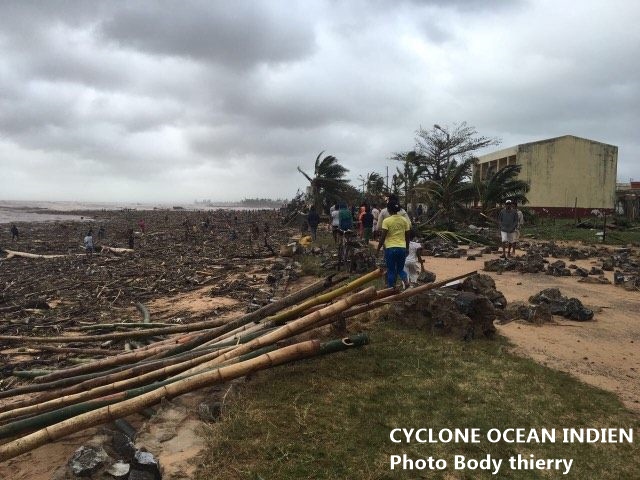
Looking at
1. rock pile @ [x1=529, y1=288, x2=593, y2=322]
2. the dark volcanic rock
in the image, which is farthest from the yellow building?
the dark volcanic rock

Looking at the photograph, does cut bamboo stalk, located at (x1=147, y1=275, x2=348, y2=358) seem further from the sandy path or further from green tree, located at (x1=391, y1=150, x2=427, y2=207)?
green tree, located at (x1=391, y1=150, x2=427, y2=207)

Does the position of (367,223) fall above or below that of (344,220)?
below

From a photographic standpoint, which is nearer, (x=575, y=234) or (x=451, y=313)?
(x=451, y=313)

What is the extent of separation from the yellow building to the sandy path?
834 inches

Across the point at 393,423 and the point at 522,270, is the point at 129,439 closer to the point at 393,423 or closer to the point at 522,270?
the point at 393,423

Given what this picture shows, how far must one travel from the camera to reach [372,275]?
16.7ft

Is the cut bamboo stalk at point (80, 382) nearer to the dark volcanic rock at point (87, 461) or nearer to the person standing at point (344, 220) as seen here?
the dark volcanic rock at point (87, 461)

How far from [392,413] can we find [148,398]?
2.19m

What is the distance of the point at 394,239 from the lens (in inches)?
278

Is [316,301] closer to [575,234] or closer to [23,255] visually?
[23,255]

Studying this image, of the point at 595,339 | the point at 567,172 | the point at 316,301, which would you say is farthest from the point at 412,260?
the point at 567,172

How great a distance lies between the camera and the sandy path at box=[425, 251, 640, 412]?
469 cm

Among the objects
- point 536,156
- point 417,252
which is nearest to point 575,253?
point 417,252

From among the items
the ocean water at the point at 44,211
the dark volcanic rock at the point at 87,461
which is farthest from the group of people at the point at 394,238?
the ocean water at the point at 44,211
